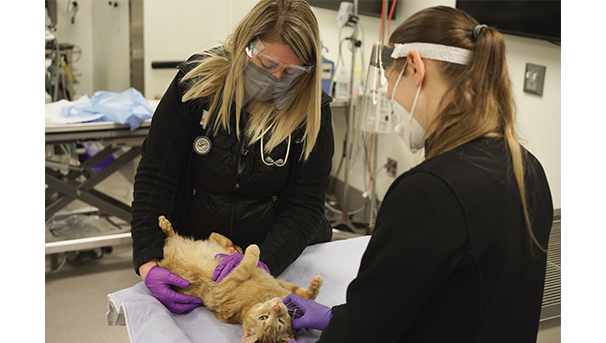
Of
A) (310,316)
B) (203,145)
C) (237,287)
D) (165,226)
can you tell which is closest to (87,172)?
(165,226)

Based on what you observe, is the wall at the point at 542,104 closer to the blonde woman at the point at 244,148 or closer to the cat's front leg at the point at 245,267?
the blonde woman at the point at 244,148

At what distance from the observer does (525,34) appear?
262 cm

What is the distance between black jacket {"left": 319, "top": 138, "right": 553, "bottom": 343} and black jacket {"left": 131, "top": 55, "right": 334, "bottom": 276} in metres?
0.76

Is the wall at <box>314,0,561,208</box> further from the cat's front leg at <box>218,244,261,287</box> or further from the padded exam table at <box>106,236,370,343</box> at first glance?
the cat's front leg at <box>218,244,261,287</box>

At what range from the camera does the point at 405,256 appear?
844 millimetres

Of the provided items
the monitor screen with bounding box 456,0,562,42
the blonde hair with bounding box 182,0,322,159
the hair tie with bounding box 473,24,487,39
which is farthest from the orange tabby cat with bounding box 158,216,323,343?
the monitor screen with bounding box 456,0,562,42

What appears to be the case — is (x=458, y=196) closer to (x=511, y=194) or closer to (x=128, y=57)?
(x=511, y=194)

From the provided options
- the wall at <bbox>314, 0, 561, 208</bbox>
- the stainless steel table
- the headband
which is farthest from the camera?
the stainless steel table

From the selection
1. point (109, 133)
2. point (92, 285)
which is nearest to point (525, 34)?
point (109, 133)

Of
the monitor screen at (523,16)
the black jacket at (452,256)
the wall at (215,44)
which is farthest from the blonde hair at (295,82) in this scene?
the monitor screen at (523,16)

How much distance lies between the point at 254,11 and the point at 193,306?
871 mm

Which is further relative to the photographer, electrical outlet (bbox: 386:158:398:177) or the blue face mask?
electrical outlet (bbox: 386:158:398:177)

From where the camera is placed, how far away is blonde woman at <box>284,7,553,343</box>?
2.73 feet

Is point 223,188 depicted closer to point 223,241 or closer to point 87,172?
point 223,241
